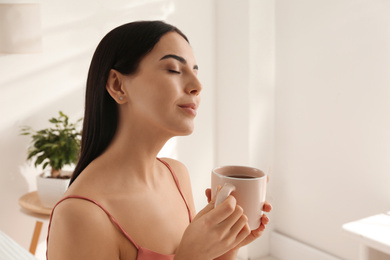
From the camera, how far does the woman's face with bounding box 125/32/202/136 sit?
36.2 inches

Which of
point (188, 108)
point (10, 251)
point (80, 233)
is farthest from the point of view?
point (10, 251)

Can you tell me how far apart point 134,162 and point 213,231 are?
0.24 metres

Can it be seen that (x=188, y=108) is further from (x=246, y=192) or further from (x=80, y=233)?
(x=80, y=233)

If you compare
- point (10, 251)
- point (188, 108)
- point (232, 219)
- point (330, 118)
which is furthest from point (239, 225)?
point (330, 118)

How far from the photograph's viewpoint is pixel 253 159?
9.83ft

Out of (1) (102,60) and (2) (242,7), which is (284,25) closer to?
(2) (242,7)

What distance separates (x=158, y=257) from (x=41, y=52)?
1828mm

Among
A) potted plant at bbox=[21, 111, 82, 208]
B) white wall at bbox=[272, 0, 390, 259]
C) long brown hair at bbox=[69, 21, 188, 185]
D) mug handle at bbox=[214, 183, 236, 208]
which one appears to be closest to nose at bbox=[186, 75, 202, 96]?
long brown hair at bbox=[69, 21, 188, 185]

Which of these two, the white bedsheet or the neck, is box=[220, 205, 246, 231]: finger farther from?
the white bedsheet

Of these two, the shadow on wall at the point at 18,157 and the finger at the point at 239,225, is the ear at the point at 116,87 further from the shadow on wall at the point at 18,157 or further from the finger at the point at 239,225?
the shadow on wall at the point at 18,157

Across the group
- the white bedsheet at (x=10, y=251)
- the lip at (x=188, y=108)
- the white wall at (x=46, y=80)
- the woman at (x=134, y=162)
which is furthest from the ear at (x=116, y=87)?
the white wall at (x=46, y=80)

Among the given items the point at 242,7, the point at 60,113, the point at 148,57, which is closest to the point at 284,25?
the point at 242,7

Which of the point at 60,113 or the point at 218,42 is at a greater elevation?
the point at 218,42

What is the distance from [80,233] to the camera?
83 cm
